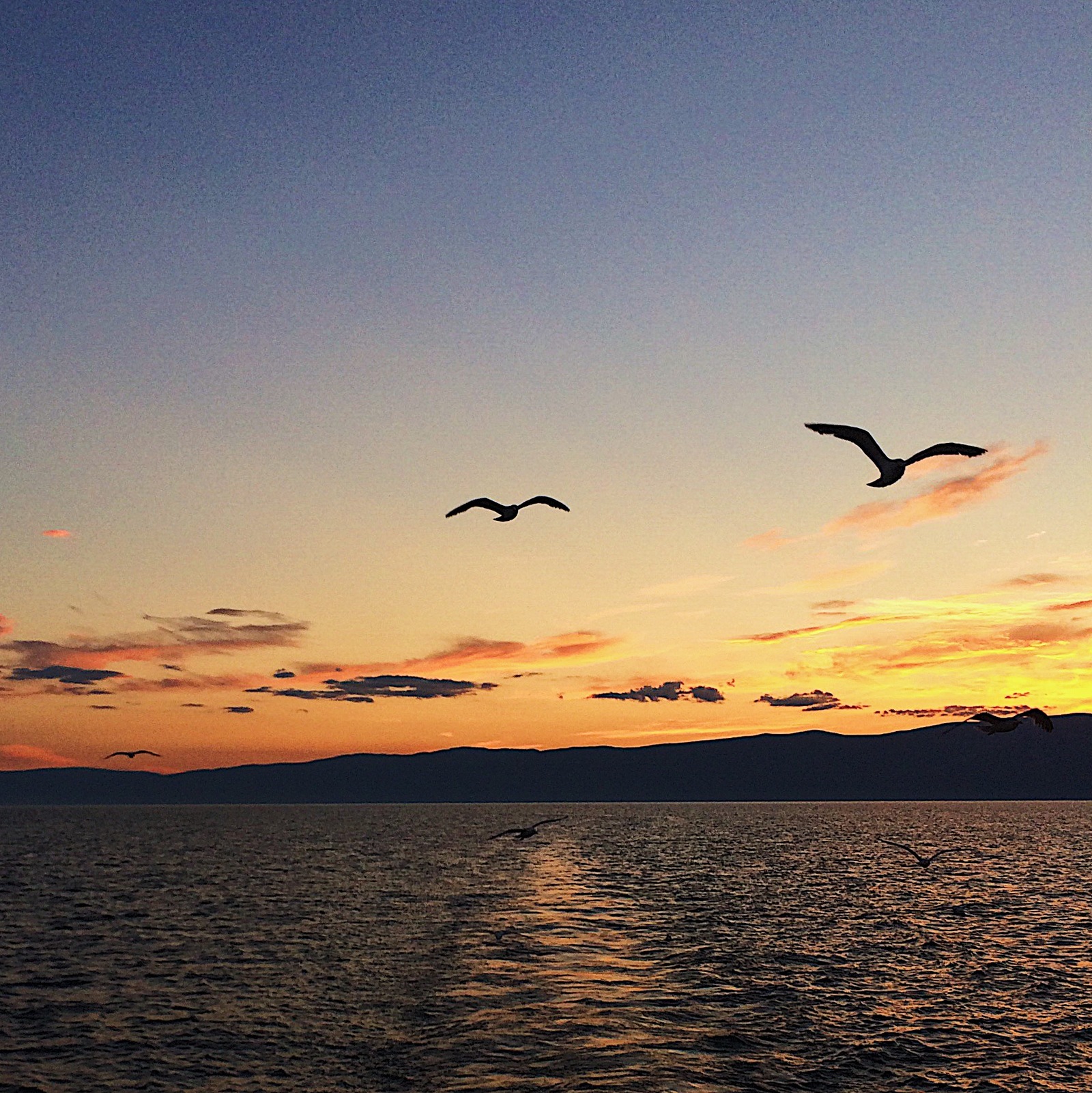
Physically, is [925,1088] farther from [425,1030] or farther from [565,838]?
[565,838]

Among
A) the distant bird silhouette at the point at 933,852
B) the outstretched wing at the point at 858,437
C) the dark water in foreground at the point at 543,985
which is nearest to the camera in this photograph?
the outstretched wing at the point at 858,437

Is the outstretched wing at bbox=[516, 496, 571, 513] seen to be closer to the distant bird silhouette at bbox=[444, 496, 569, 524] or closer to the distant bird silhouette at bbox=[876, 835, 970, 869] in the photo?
the distant bird silhouette at bbox=[444, 496, 569, 524]

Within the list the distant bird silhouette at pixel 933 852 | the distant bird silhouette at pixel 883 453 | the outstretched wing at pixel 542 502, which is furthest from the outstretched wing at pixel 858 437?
the distant bird silhouette at pixel 933 852

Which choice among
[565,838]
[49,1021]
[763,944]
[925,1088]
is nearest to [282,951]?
[49,1021]

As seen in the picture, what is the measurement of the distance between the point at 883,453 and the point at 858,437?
1098mm

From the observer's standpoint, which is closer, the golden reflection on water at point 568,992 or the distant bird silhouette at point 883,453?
the distant bird silhouette at point 883,453

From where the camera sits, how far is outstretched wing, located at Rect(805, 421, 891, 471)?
25.0 metres

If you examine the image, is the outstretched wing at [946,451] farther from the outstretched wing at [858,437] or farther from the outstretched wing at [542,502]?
the outstretched wing at [542,502]

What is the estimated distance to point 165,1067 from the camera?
29.7m

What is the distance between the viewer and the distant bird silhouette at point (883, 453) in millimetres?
25047

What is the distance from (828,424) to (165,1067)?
23908 millimetres

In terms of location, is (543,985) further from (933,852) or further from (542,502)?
(933,852)

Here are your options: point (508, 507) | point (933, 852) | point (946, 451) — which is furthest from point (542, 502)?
point (933, 852)

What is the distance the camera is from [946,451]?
25609 mm
